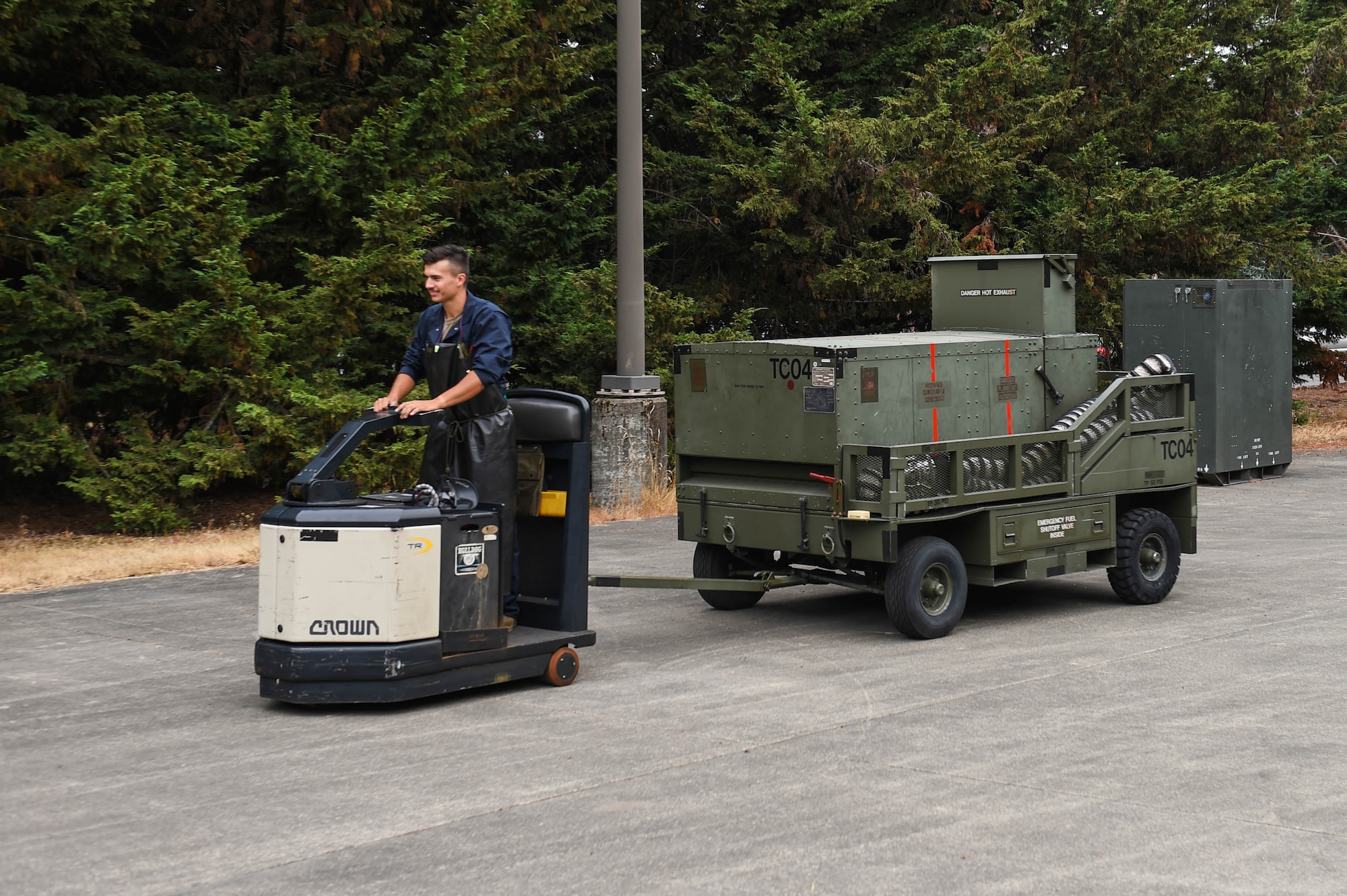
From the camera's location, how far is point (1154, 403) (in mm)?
11242

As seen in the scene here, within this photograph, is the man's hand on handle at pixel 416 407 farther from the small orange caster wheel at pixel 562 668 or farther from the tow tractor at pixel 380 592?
the small orange caster wheel at pixel 562 668

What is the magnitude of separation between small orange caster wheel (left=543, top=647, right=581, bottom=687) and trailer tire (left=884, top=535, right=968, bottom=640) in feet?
7.06

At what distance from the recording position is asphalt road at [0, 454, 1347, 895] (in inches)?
214

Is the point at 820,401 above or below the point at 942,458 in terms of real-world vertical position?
above

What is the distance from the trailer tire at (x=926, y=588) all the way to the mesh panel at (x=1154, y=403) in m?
2.12

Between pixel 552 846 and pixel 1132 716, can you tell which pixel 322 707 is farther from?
pixel 1132 716

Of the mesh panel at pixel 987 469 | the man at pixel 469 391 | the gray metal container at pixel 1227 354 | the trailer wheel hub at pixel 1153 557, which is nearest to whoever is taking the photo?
the man at pixel 469 391

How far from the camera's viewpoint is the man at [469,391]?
812 cm

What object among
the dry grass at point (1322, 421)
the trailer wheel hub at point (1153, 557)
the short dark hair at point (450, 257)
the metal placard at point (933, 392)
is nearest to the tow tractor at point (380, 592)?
the short dark hair at point (450, 257)

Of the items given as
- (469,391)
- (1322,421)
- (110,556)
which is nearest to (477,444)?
(469,391)

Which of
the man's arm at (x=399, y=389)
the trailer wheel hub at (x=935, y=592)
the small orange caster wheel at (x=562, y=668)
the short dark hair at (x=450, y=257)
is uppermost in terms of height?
the short dark hair at (x=450, y=257)

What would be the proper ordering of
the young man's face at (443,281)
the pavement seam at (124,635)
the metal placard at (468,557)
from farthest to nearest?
the pavement seam at (124,635)
the young man's face at (443,281)
the metal placard at (468,557)

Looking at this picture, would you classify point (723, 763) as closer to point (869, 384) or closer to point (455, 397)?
point (455, 397)

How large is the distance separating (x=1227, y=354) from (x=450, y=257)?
44.2 feet
